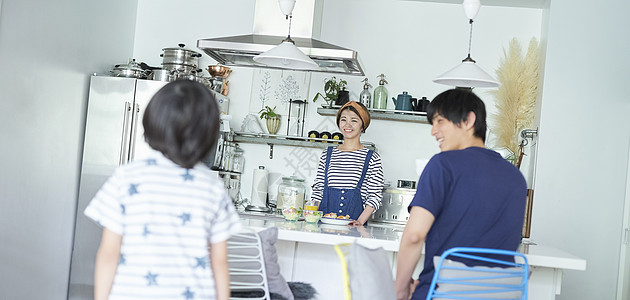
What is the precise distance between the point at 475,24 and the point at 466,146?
11.4ft

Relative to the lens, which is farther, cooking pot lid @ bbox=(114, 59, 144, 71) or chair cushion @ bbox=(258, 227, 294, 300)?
cooking pot lid @ bbox=(114, 59, 144, 71)

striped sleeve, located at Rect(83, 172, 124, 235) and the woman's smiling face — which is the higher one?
the woman's smiling face

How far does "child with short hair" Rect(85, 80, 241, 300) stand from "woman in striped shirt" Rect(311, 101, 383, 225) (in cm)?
251

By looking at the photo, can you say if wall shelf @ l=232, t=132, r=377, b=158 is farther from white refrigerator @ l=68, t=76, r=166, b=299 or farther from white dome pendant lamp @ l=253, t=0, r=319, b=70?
white dome pendant lamp @ l=253, t=0, r=319, b=70

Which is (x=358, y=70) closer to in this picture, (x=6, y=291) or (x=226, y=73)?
(x=226, y=73)

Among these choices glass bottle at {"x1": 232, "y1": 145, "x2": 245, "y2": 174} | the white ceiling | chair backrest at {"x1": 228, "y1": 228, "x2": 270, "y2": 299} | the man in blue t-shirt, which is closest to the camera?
the man in blue t-shirt

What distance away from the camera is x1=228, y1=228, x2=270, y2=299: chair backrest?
2441mm

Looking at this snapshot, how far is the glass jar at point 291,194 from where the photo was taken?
471 centimetres

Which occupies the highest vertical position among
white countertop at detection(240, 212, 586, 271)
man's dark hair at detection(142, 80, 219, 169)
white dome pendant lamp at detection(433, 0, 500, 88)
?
white dome pendant lamp at detection(433, 0, 500, 88)

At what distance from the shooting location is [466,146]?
2260 mm

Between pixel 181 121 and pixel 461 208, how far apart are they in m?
0.98

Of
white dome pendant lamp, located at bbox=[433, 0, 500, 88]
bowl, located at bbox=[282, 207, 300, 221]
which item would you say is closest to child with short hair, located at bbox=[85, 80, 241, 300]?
bowl, located at bbox=[282, 207, 300, 221]

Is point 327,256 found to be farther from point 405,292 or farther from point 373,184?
point 373,184

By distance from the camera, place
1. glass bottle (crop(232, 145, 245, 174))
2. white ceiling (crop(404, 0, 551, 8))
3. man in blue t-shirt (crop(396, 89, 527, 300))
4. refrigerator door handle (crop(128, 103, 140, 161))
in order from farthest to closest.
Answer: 1. glass bottle (crop(232, 145, 245, 174))
2. white ceiling (crop(404, 0, 551, 8))
3. refrigerator door handle (crop(128, 103, 140, 161))
4. man in blue t-shirt (crop(396, 89, 527, 300))
